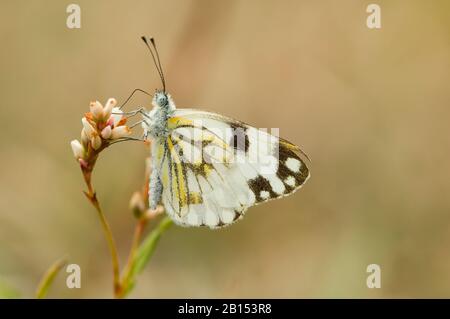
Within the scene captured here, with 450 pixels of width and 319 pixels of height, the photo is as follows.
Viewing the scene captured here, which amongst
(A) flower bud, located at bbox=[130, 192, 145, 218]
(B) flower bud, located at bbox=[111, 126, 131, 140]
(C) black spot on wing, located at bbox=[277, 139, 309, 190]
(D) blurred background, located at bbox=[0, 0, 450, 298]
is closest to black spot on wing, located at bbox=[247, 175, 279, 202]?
(C) black spot on wing, located at bbox=[277, 139, 309, 190]

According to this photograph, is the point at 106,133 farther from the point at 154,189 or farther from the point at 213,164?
the point at 213,164

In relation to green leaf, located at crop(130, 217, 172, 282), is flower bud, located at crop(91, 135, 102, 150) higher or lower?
higher

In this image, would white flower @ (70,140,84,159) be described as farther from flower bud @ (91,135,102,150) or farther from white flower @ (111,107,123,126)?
Result: white flower @ (111,107,123,126)
